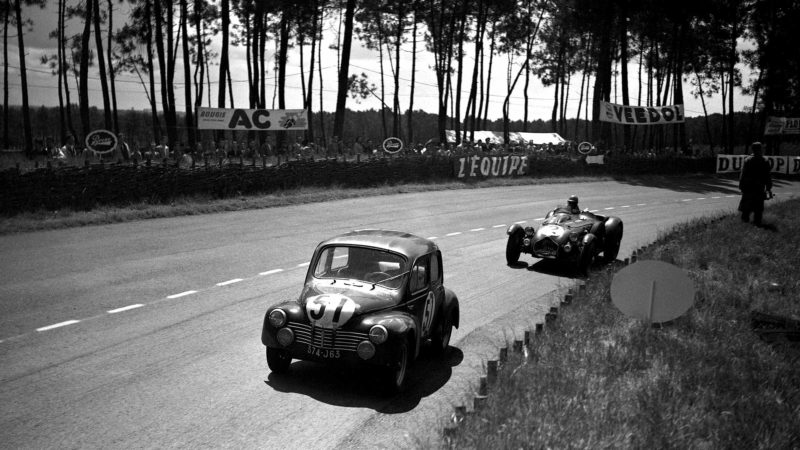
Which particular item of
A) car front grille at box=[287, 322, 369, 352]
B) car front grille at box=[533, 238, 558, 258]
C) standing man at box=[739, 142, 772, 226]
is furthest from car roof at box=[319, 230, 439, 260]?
standing man at box=[739, 142, 772, 226]

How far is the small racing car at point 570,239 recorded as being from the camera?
1435 cm

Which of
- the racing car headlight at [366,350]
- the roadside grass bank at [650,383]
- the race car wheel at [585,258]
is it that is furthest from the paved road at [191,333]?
the roadside grass bank at [650,383]

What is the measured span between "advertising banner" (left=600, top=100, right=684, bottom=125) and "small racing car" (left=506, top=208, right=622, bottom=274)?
89.9 feet

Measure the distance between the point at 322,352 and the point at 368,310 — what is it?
0.66 m

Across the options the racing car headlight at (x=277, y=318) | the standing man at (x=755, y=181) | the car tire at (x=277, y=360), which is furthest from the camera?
the standing man at (x=755, y=181)

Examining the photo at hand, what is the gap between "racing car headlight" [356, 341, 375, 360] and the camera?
7.23 m

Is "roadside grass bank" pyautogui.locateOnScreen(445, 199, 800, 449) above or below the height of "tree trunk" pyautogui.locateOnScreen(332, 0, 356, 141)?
below

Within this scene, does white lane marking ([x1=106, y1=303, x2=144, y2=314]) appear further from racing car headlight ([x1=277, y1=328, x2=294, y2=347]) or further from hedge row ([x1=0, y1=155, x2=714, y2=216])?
hedge row ([x1=0, y1=155, x2=714, y2=216])

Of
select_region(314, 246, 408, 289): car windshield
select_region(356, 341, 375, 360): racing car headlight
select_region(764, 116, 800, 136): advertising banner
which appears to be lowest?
select_region(356, 341, 375, 360): racing car headlight

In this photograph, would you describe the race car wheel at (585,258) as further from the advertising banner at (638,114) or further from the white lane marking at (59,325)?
the advertising banner at (638,114)

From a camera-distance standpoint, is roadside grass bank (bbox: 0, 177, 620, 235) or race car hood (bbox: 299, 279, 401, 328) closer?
race car hood (bbox: 299, 279, 401, 328)

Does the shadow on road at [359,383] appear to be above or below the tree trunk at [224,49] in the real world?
below

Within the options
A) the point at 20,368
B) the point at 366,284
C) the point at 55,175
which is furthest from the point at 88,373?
the point at 55,175

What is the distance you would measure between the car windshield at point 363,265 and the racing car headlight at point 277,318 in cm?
92
